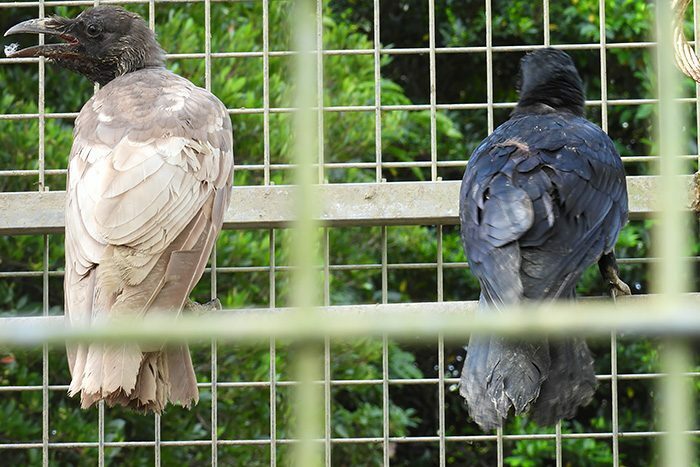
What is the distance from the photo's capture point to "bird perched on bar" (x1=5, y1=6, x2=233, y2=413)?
8.83 feet

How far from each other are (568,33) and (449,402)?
2.44 meters

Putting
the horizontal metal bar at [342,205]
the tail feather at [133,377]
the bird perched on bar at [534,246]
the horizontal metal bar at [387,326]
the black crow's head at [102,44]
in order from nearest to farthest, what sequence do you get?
the horizontal metal bar at [387,326] → the tail feather at [133,377] → the bird perched on bar at [534,246] → the horizontal metal bar at [342,205] → the black crow's head at [102,44]

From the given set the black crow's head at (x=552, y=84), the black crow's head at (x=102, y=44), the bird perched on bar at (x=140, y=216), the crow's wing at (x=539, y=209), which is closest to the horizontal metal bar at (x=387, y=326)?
the bird perched on bar at (x=140, y=216)

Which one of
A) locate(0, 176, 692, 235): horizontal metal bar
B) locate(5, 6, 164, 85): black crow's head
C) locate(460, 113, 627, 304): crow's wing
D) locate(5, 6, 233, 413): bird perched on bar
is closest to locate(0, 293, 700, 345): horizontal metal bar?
locate(5, 6, 233, 413): bird perched on bar

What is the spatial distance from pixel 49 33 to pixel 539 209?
1582 millimetres

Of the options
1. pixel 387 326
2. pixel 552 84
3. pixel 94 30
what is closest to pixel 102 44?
pixel 94 30

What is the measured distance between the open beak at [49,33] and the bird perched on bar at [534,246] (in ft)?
4.29

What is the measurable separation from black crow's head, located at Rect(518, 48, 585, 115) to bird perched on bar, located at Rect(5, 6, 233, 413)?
877 millimetres

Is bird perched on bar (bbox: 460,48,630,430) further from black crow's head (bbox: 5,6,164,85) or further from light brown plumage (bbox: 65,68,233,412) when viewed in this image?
black crow's head (bbox: 5,6,164,85)

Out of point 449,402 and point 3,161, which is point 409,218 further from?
point 449,402

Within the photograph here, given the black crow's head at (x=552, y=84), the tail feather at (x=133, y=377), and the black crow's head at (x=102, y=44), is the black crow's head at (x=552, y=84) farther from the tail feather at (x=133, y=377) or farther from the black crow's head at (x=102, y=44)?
the tail feather at (x=133, y=377)

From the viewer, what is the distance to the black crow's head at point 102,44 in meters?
3.55

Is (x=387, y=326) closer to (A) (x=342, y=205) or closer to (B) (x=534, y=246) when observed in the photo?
(B) (x=534, y=246)

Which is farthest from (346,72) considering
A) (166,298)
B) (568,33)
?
(166,298)
